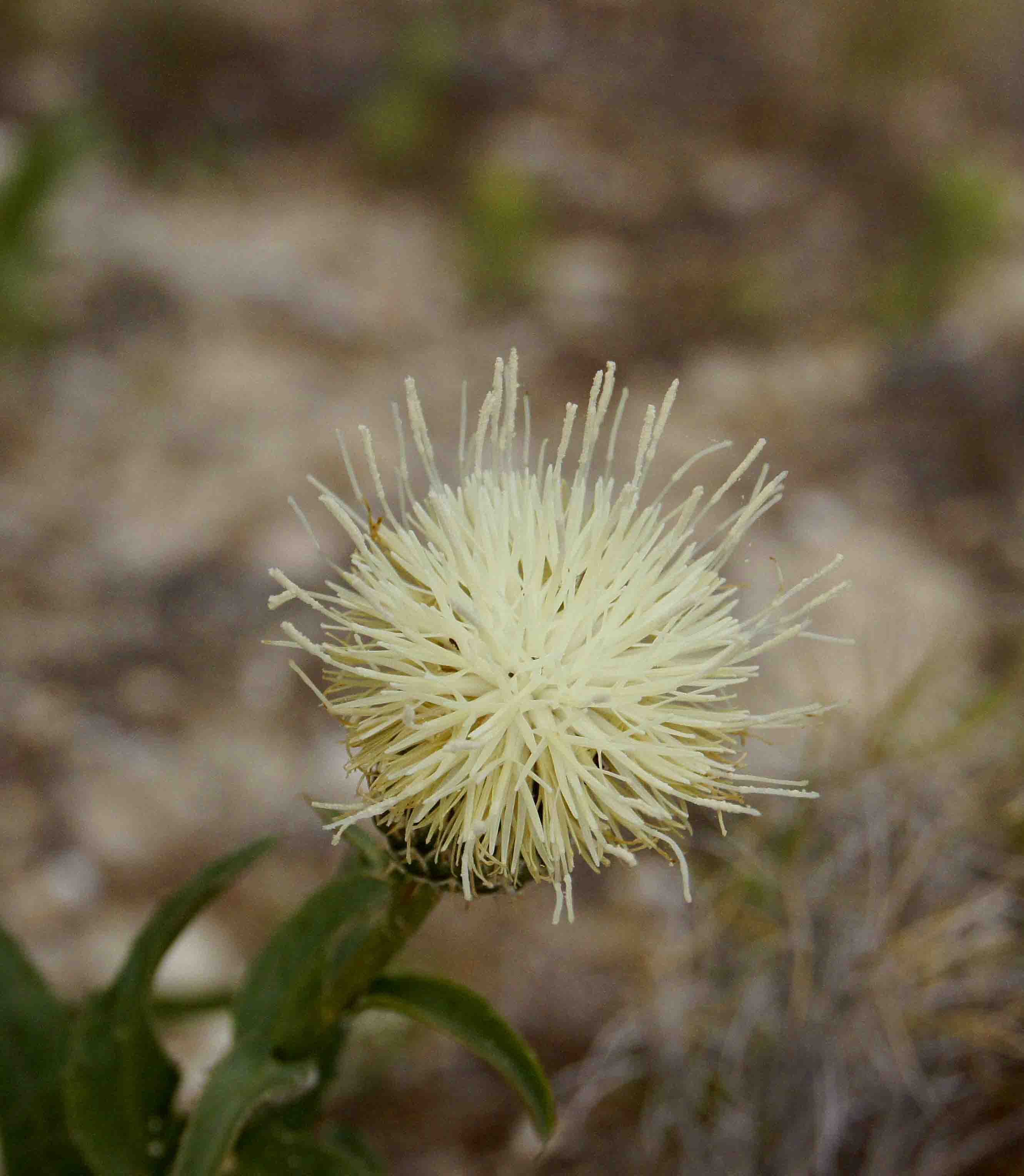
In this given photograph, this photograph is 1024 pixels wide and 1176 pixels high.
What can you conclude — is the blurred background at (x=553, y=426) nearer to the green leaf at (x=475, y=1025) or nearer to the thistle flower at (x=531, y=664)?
the green leaf at (x=475, y=1025)

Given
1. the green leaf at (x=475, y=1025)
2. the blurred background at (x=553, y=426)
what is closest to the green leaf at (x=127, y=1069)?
the green leaf at (x=475, y=1025)

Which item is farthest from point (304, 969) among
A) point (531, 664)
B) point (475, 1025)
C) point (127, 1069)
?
point (531, 664)

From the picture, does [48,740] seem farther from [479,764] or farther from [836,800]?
[479,764]

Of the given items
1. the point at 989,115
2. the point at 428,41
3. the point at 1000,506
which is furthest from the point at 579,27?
the point at 1000,506

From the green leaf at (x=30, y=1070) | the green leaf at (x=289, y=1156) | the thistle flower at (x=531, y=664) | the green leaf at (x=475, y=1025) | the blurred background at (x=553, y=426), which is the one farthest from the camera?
the blurred background at (x=553, y=426)

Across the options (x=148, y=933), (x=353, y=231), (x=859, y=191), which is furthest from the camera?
(x=859, y=191)

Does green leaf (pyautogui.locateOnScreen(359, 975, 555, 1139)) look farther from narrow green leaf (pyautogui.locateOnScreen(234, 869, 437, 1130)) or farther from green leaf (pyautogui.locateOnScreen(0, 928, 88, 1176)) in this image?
green leaf (pyautogui.locateOnScreen(0, 928, 88, 1176))
